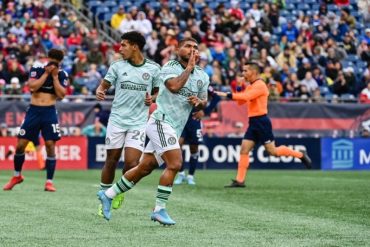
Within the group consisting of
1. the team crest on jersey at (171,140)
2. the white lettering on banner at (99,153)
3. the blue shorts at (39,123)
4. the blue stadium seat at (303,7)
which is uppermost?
the blue stadium seat at (303,7)

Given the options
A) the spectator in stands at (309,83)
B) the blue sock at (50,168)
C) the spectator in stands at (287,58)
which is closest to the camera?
the blue sock at (50,168)

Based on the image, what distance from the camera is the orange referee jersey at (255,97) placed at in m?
18.2

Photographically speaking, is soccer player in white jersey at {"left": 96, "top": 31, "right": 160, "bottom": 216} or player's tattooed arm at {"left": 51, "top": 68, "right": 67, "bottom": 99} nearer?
soccer player in white jersey at {"left": 96, "top": 31, "right": 160, "bottom": 216}

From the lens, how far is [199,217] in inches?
474

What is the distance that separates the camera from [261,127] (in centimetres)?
1864

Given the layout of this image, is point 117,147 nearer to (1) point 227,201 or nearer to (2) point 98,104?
(1) point 227,201

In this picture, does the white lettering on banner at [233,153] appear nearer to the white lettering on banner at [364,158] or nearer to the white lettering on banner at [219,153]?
the white lettering on banner at [219,153]

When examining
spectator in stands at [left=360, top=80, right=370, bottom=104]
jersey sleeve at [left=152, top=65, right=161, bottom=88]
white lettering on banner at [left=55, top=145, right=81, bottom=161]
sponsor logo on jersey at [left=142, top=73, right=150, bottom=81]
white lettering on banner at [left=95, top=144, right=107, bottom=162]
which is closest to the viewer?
sponsor logo on jersey at [left=142, top=73, right=150, bottom=81]

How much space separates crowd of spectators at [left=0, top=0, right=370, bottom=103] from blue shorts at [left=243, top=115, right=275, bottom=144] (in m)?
10.3

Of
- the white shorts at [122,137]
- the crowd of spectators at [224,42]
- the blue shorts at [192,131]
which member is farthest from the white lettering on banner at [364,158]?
the white shorts at [122,137]

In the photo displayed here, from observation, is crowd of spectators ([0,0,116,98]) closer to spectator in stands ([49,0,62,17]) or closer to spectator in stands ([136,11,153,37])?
spectator in stands ([49,0,62,17])

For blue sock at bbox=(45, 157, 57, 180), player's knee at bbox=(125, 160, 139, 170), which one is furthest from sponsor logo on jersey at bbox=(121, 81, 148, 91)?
blue sock at bbox=(45, 157, 57, 180)

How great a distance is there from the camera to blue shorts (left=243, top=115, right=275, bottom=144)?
18.7 m

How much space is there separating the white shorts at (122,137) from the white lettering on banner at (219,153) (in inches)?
599
